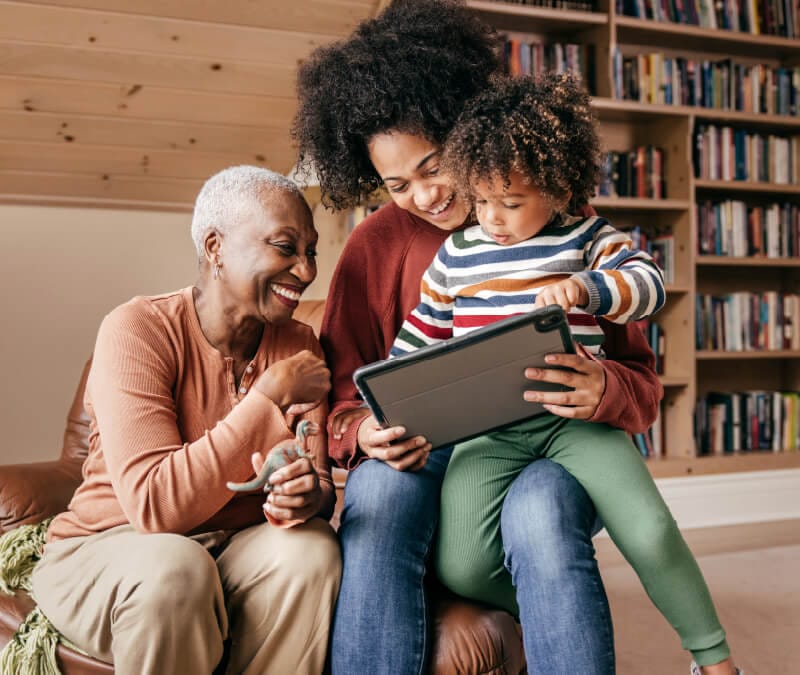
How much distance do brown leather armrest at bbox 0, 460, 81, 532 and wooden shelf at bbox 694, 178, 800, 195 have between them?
270 cm

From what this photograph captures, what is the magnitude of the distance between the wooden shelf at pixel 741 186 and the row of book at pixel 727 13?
0.66 metres

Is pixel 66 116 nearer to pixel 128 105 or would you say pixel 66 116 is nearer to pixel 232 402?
pixel 128 105

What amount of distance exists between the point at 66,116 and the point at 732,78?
107 inches

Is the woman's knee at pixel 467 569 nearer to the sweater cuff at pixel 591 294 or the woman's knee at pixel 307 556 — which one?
the woman's knee at pixel 307 556

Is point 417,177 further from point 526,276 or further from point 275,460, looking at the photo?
point 275,460

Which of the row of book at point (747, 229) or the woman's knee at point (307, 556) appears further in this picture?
the row of book at point (747, 229)

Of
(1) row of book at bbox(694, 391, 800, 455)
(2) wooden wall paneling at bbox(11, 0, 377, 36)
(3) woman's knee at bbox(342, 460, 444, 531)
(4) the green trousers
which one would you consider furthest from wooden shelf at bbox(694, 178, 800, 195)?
(3) woman's knee at bbox(342, 460, 444, 531)

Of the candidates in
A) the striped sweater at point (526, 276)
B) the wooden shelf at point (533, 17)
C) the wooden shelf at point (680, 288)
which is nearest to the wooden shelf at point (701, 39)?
the wooden shelf at point (533, 17)

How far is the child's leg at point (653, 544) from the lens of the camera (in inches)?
43.7

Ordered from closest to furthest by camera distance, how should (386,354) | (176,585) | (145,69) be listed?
(176,585) < (386,354) < (145,69)

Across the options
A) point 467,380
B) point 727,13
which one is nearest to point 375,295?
point 467,380

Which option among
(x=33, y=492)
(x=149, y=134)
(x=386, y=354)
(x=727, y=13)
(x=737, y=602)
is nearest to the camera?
(x=386, y=354)

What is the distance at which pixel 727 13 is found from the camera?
11.4 ft

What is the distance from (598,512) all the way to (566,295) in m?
0.32
